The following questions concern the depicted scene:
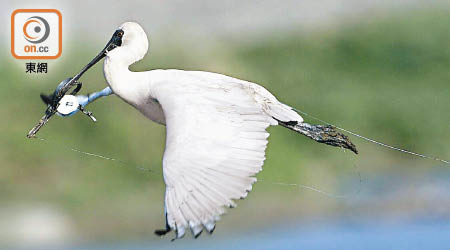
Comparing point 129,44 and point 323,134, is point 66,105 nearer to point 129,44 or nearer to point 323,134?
point 129,44

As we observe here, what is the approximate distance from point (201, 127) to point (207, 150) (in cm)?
10

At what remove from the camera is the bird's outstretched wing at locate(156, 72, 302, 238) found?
3.04m

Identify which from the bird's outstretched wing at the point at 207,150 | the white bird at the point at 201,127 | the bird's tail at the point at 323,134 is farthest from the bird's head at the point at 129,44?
the bird's tail at the point at 323,134

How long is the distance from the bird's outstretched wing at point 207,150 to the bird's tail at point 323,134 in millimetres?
313

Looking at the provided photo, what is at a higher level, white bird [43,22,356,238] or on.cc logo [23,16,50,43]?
on.cc logo [23,16,50,43]

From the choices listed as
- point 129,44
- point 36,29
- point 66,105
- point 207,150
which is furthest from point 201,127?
point 36,29

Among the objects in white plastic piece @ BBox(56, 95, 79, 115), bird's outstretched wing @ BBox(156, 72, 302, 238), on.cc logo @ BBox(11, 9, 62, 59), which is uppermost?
on.cc logo @ BBox(11, 9, 62, 59)

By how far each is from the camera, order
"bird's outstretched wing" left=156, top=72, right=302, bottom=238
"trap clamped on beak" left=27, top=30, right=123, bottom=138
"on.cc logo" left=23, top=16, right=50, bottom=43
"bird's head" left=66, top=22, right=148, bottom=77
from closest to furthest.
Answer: "bird's outstretched wing" left=156, top=72, right=302, bottom=238, "bird's head" left=66, top=22, right=148, bottom=77, "trap clamped on beak" left=27, top=30, right=123, bottom=138, "on.cc logo" left=23, top=16, right=50, bottom=43

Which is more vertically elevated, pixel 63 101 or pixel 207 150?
pixel 63 101

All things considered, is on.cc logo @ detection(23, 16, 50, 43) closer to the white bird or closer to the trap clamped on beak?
the trap clamped on beak

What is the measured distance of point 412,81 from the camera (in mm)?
7184

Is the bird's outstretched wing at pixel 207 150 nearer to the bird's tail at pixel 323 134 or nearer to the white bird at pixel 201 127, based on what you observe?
the white bird at pixel 201 127

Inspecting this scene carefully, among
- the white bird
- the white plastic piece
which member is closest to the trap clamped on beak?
the white plastic piece

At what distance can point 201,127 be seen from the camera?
10.6ft
